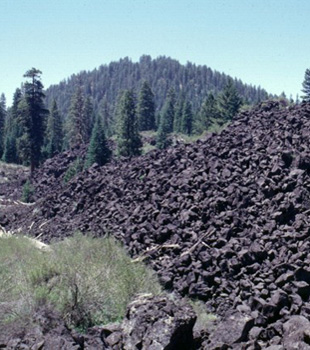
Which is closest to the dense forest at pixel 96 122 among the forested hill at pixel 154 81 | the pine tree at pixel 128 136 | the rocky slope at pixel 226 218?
the pine tree at pixel 128 136

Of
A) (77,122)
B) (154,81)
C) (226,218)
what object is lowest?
(226,218)

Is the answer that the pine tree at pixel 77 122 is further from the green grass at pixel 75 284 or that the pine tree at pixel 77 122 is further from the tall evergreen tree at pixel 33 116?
the green grass at pixel 75 284

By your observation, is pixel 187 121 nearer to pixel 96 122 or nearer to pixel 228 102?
pixel 228 102

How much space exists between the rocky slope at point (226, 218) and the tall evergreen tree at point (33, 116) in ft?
65.4

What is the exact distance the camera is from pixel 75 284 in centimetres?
959

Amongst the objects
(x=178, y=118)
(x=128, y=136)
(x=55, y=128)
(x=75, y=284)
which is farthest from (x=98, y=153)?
(x=178, y=118)

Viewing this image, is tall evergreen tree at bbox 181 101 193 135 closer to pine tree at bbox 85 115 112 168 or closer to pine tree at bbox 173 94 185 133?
pine tree at bbox 173 94 185 133

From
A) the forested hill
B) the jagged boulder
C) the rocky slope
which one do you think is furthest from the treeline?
the forested hill

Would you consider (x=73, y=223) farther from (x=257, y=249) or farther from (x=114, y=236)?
(x=257, y=249)

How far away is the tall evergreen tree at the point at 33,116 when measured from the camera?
40.4 meters

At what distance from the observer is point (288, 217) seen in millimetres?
12992

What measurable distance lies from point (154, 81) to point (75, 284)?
173352mm

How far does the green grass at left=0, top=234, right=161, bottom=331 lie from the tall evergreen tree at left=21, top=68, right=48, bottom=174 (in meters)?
29.4

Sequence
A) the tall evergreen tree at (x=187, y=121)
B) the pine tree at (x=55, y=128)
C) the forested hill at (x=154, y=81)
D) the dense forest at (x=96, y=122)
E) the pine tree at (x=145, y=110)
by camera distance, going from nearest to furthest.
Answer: the dense forest at (x=96, y=122) → the pine tree at (x=55, y=128) → the tall evergreen tree at (x=187, y=121) → the pine tree at (x=145, y=110) → the forested hill at (x=154, y=81)
